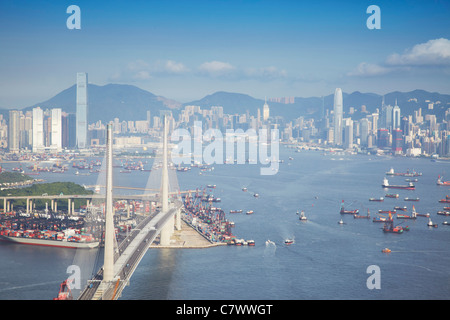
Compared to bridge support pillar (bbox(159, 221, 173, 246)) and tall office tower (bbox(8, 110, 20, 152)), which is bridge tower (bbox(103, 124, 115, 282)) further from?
tall office tower (bbox(8, 110, 20, 152))

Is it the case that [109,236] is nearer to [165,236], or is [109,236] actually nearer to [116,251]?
[116,251]

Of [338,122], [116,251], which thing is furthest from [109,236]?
[338,122]

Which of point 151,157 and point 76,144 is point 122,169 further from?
point 76,144

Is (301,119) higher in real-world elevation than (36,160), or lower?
higher

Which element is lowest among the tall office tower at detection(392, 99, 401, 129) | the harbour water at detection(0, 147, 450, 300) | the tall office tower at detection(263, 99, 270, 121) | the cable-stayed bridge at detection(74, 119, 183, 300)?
the harbour water at detection(0, 147, 450, 300)

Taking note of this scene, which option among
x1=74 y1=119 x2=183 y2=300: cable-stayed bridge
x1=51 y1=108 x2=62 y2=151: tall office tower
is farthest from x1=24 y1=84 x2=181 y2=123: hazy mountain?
x1=74 y1=119 x2=183 y2=300: cable-stayed bridge

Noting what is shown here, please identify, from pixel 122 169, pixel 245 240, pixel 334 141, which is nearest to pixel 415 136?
pixel 334 141

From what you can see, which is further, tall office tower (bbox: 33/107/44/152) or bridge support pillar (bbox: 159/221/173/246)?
tall office tower (bbox: 33/107/44/152)
